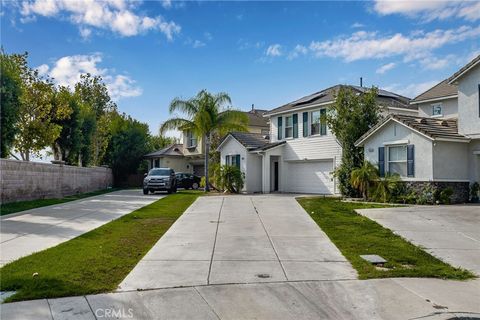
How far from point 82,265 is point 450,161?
1664 cm

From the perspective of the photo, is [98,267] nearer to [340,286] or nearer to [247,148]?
[340,286]

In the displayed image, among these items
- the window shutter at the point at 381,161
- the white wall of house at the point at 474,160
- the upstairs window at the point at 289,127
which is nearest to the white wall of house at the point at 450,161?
the white wall of house at the point at 474,160

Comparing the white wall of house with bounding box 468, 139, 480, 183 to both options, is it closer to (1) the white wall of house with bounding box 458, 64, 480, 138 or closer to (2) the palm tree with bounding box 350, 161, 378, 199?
(1) the white wall of house with bounding box 458, 64, 480, 138

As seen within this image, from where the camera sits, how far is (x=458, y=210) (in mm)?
15773

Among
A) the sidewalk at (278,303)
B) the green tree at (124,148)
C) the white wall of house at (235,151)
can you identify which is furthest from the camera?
the green tree at (124,148)

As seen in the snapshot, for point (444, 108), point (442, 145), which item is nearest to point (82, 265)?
point (442, 145)

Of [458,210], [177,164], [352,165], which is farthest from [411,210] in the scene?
[177,164]

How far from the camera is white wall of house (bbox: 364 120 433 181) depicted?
737 inches

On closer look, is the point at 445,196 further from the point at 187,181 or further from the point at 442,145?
the point at 187,181

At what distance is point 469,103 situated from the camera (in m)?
18.9

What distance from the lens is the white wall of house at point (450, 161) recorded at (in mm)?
18609

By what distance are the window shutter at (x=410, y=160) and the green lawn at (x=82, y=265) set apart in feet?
40.8

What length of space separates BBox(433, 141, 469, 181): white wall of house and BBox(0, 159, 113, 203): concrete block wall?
700 inches

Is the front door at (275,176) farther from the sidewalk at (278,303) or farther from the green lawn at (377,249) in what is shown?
the sidewalk at (278,303)
